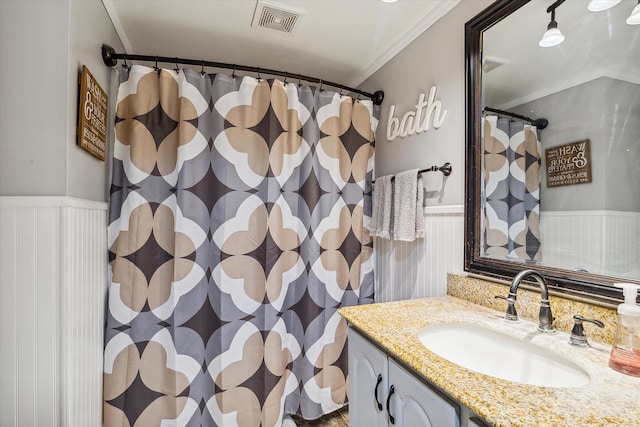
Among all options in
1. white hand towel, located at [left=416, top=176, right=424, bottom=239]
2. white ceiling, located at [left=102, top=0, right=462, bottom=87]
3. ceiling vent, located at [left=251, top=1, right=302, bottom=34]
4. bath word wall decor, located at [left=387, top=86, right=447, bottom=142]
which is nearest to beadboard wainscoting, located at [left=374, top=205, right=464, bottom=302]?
white hand towel, located at [left=416, top=176, right=424, bottom=239]

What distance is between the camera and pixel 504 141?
3.93 feet

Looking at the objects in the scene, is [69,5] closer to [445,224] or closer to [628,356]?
[445,224]

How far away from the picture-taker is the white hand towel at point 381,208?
5.73 ft

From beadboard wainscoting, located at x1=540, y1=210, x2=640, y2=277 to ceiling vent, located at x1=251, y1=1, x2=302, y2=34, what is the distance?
4.89ft

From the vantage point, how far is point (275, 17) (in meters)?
1.58

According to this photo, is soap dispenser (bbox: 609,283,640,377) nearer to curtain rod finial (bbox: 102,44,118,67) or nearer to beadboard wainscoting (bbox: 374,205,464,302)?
beadboard wainscoting (bbox: 374,205,464,302)

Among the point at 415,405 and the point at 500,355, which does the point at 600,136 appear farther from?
the point at 415,405

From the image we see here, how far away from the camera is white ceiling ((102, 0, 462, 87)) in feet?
4.89

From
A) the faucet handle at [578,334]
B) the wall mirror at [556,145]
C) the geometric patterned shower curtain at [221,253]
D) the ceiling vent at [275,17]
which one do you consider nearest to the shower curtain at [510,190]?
the wall mirror at [556,145]

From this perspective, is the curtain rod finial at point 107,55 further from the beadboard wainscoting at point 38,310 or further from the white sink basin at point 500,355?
the white sink basin at point 500,355

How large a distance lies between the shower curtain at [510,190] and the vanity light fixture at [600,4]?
0.37 metres

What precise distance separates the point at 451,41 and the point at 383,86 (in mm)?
591

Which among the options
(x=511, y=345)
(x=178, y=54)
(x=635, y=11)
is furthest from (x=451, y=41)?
(x=178, y=54)

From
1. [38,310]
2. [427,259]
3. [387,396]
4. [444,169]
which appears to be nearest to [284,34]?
[444,169]
